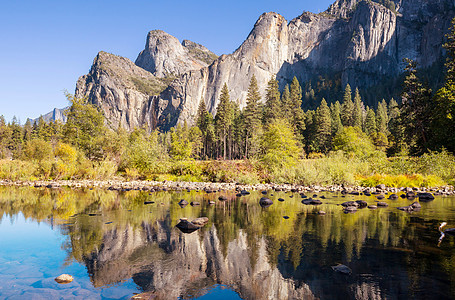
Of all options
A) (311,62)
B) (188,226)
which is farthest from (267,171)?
(311,62)

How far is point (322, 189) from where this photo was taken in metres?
19.7

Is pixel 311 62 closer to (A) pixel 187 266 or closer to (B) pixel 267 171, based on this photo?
(B) pixel 267 171

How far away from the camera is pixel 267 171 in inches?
994

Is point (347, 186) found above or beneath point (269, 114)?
beneath

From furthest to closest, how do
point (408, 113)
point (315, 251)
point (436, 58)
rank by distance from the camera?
1. point (436, 58)
2. point (408, 113)
3. point (315, 251)

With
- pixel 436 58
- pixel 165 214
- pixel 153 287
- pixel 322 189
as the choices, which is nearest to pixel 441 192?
pixel 322 189

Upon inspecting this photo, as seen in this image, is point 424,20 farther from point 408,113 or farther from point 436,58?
point 408,113

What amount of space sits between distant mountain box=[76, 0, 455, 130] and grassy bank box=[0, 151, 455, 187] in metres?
131

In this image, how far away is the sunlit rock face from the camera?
14.6 ft

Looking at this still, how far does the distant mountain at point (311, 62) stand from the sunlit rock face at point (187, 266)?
149606mm

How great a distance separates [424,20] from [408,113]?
586ft

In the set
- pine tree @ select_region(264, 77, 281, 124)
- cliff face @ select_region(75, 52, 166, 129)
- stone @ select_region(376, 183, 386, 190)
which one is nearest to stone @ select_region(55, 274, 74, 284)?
stone @ select_region(376, 183, 386, 190)

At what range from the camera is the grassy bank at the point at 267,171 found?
819 inches

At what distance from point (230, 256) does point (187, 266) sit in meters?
1.05
